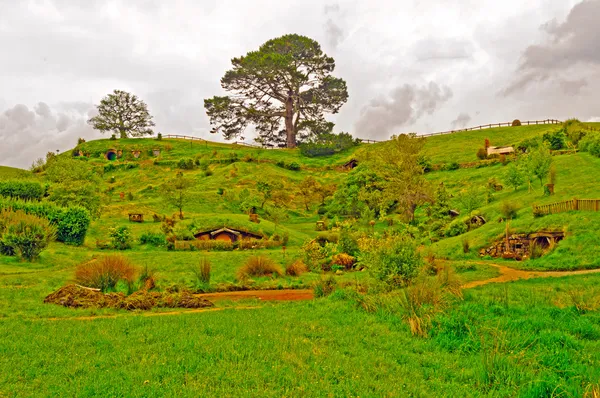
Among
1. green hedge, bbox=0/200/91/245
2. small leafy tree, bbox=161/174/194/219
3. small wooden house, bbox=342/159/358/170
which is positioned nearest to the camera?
green hedge, bbox=0/200/91/245

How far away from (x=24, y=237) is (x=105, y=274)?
11.0 metres

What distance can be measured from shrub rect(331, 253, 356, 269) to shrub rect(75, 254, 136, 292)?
555 inches

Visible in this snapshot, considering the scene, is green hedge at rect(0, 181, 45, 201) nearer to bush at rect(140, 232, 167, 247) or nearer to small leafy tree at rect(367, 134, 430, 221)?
bush at rect(140, 232, 167, 247)

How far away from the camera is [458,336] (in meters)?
9.12

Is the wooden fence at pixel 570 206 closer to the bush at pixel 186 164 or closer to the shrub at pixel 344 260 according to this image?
the shrub at pixel 344 260

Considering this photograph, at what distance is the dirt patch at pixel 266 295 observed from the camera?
16859mm

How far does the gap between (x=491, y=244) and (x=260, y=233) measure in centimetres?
2218

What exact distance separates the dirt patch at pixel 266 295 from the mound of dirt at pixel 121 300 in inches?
81.0

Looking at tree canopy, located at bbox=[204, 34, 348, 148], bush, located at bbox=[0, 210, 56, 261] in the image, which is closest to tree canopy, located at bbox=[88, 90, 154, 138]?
tree canopy, located at bbox=[204, 34, 348, 148]

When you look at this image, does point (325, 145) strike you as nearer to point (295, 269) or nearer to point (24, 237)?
point (295, 269)

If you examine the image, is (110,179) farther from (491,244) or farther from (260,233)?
(491,244)

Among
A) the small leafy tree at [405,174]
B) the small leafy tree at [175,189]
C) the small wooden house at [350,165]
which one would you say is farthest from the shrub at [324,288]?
the small wooden house at [350,165]

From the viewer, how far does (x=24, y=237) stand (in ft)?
78.3

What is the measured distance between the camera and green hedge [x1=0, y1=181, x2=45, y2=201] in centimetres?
3998
